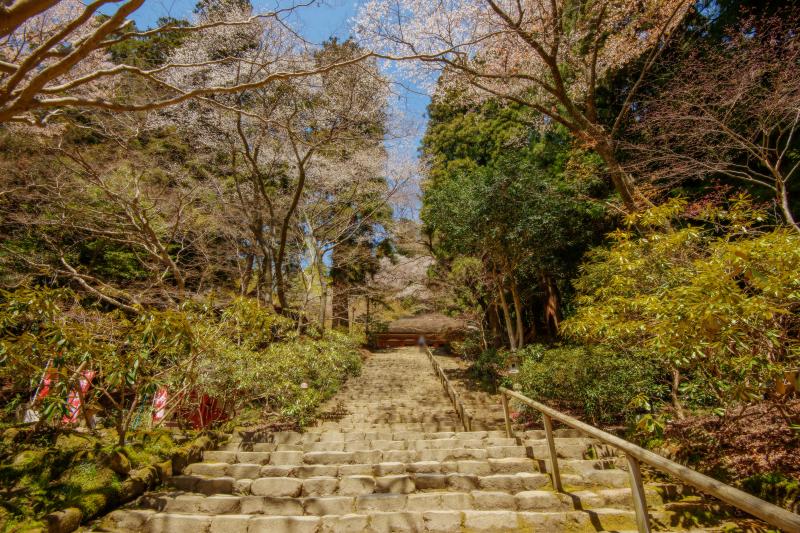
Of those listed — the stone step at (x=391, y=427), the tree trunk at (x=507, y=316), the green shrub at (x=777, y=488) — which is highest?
the tree trunk at (x=507, y=316)

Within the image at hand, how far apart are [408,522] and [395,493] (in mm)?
547

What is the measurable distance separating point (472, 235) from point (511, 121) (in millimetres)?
7104

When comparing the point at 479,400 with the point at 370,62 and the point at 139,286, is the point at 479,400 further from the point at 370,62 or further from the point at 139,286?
the point at 139,286

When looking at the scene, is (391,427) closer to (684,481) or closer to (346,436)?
(346,436)

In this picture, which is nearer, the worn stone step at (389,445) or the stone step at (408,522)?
the stone step at (408,522)

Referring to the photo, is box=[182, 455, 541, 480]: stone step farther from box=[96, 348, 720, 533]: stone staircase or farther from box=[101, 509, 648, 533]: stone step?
box=[101, 509, 648, 533]: stone step

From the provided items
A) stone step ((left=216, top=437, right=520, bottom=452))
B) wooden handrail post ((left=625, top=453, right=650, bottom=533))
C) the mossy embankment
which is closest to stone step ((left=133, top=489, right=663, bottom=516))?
the mossy embankment

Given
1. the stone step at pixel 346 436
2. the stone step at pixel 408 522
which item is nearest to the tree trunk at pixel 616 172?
the stone step at pixel 346 436

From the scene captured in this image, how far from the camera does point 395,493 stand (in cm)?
332

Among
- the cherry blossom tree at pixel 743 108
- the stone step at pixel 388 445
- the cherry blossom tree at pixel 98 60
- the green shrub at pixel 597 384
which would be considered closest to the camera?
the cherry blossom tree at pixel 98 60

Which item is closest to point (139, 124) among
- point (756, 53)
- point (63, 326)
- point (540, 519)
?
point (63, 326)

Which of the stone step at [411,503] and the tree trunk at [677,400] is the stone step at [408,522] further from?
the tree trunk at [677,400]

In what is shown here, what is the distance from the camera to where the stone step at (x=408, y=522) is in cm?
274

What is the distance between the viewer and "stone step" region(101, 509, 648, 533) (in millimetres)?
2742
